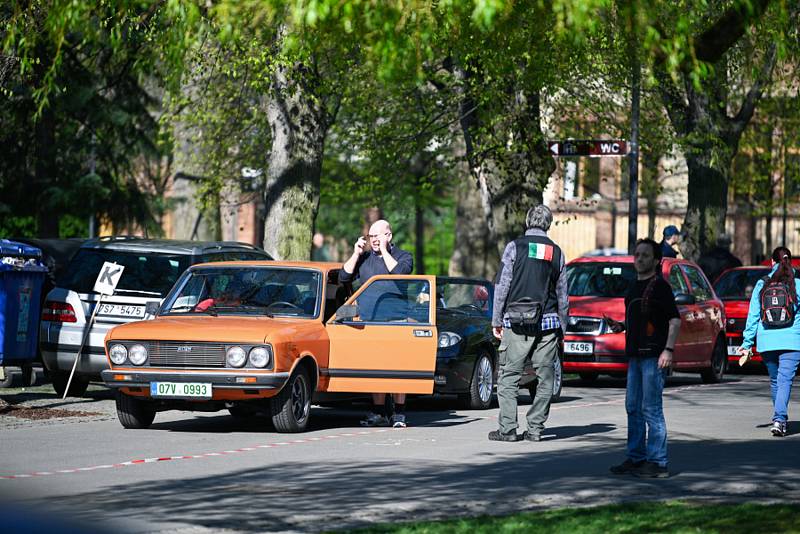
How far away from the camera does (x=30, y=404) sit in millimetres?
17172

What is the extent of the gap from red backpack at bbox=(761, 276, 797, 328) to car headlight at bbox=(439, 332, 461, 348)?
3392 millimetres

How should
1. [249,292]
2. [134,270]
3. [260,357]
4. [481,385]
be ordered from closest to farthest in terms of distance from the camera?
[260,357] → [249,292] → [481,385] → [134,270]

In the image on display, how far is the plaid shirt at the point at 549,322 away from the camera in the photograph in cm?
1349

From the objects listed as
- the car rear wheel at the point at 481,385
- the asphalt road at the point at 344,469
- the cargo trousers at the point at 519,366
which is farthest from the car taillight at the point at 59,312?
the cargo trousers at the point at 519,366

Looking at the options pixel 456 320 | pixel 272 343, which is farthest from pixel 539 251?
pixel 456 320

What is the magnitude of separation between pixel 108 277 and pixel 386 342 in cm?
435

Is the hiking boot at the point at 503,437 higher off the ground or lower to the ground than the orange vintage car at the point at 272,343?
lower

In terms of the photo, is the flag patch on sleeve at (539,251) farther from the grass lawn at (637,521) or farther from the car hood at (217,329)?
the grass lawn at (637,521)

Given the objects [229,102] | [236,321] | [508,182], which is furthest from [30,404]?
[229,102]

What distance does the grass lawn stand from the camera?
8.66 m

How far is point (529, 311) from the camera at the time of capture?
13.3 meters

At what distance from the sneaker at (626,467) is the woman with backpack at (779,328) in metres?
3.51

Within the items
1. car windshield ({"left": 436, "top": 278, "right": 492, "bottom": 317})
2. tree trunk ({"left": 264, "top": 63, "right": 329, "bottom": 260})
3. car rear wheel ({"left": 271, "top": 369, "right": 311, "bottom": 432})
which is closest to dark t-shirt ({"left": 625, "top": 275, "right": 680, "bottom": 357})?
car rear wheel ({"left": 271, "top": 369, "right": 311, "bottom": 432})

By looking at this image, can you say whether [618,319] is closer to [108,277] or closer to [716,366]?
[716,366]
